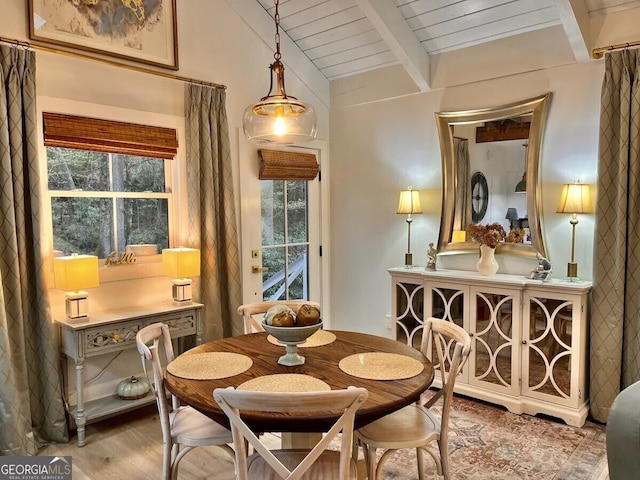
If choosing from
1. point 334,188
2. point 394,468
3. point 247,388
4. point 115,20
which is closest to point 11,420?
point 247,388

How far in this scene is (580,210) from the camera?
3.03 meters

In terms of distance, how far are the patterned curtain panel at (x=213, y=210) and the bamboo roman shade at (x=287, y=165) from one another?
40cm

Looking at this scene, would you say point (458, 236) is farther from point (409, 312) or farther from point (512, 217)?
point (409, 312)

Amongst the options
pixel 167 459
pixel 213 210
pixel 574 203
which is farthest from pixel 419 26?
pixel 167 459

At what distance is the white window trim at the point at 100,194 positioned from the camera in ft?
9.43

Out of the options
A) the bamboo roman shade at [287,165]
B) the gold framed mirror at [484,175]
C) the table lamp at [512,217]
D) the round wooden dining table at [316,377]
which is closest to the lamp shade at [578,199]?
the gold framed mirror at [484,175]

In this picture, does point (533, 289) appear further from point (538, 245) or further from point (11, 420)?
point (11, 420)

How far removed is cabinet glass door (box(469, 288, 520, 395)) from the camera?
3195mm

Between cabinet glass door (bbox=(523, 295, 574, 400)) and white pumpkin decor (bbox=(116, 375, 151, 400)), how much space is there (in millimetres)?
2517

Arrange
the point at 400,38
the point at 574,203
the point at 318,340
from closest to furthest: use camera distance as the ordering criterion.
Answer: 1. the point at 318,340
2. the point at 574,203
3. the point at 400,38

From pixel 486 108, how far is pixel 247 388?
2753 millimetres

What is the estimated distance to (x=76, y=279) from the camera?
109 inches

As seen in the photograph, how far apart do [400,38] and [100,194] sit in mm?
2377

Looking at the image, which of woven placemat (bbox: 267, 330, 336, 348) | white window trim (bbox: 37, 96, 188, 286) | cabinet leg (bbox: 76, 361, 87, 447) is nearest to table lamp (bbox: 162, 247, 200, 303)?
white window trim (bbox: 37, 96, 188, 286)
